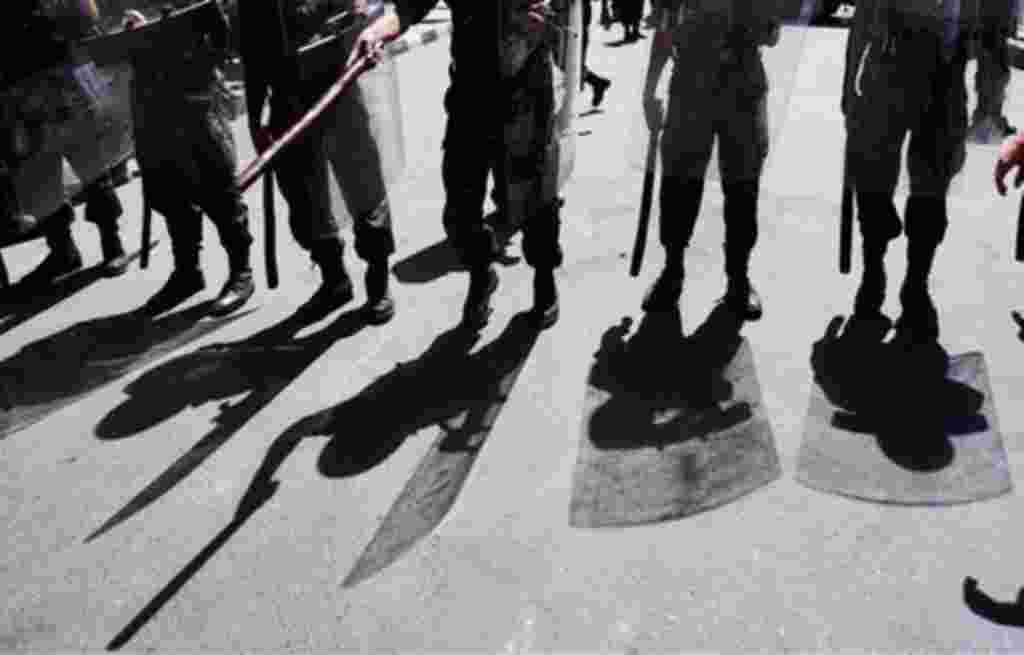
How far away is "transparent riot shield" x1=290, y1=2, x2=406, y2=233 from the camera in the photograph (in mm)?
3562

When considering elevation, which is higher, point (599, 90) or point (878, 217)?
point (878, 217)

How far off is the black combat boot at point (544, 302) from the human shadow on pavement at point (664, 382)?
0.28m

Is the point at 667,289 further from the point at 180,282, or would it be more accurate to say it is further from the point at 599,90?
the point at 599,90

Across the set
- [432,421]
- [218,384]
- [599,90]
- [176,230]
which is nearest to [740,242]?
[432,421]

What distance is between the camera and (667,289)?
158 inches

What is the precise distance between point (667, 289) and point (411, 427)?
58.2 inches

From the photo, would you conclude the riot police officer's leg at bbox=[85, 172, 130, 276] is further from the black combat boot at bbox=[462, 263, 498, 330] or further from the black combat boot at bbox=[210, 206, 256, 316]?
the black combat boot at bbox=[462, 263, 498, 330]

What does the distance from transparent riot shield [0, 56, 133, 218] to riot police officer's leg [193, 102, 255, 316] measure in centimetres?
41

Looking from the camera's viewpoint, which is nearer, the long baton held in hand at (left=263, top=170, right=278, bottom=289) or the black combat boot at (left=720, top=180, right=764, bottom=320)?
the long baton held in hand at (left=263, top=170, right=278, bottom=289)

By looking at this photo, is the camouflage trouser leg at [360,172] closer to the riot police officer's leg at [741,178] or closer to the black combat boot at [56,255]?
the riot police officer's leg at [741,178]

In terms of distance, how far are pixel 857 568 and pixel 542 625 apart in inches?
36.1

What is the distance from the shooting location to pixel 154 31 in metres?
3.86

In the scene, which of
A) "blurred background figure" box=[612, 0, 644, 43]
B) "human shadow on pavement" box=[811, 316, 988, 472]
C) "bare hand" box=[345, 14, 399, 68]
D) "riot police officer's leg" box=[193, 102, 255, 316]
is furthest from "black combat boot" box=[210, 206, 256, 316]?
"blurred background figure" box=[612, 0, 644, 43]

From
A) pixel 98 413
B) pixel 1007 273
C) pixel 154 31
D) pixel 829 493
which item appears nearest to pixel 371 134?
pixel 154 31
